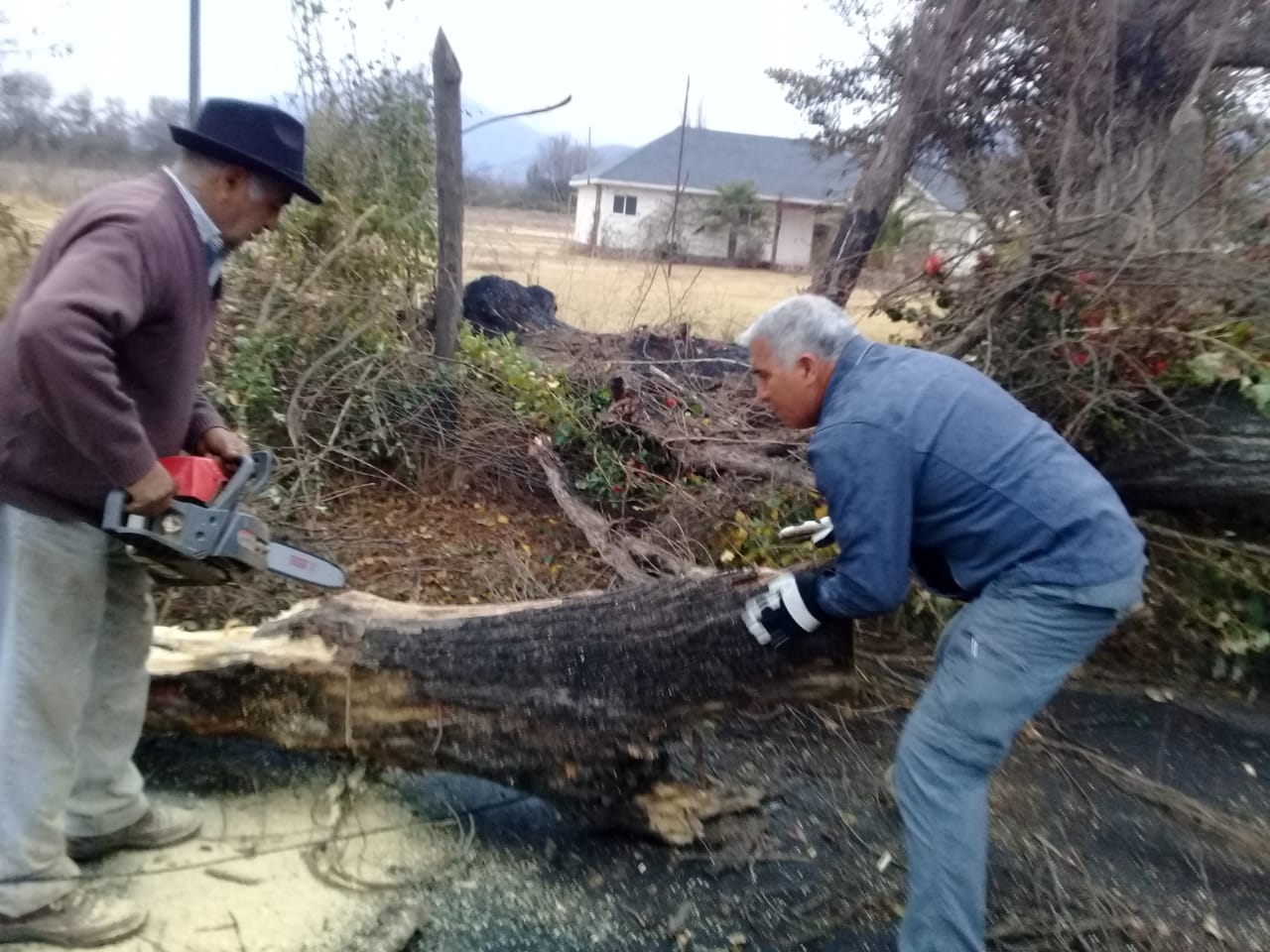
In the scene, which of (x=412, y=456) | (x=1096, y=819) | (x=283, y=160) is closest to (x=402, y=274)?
(x=412, y=456)

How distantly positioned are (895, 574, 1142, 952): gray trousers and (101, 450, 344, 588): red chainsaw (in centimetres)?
187

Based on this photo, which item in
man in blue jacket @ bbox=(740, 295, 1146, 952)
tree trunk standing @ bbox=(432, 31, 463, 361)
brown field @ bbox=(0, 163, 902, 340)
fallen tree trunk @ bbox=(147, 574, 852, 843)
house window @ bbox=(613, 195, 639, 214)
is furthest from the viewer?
house window @ bbox=(613, 195, 639, 214)

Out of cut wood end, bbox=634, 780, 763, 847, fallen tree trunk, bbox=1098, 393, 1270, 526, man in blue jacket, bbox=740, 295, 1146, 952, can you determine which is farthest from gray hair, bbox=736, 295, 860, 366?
fallen tree trunk, bbox=1098, 393, 1270, 526

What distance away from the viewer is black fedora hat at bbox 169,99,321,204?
2.45 m

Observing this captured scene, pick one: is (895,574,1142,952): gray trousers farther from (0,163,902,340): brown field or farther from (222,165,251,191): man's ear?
(0,163,902,340): brown field

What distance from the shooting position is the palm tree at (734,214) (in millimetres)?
27016

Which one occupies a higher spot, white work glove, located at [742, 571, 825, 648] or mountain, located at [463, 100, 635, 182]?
mountain, located at [463, 100, 635, 182]

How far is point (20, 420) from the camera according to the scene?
2.33 m

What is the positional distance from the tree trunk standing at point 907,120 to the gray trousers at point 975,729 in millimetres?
4988

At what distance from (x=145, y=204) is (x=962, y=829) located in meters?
2.61

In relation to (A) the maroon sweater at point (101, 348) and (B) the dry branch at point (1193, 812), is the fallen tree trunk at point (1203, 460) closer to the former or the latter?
(B) the dry branch at point (1193, 812)

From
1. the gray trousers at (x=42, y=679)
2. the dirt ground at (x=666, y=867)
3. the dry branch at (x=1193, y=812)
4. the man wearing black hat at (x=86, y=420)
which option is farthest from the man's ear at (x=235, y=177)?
the dry branch at (x=1193, y=812)

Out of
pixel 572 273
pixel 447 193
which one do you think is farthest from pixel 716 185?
pixel 447 193

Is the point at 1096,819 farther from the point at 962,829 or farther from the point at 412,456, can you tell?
the point at 412,456
